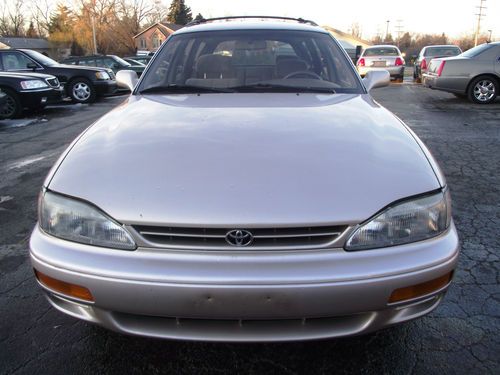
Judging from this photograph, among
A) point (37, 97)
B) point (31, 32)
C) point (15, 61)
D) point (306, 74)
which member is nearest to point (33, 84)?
point (37, 97)

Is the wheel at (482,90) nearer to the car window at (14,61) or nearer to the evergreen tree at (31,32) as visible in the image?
the car window at (14,61)

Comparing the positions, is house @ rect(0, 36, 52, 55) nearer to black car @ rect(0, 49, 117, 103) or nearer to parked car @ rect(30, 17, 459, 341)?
black car @ rect(0, 49, 117, 103)

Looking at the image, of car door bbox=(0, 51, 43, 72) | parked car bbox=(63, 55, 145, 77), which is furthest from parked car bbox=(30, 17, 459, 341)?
parked car bbox=(63, 55, 145, 77)

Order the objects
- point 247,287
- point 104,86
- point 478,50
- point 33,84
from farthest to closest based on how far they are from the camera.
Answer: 1. point 104,86
2. point 478,50
3. point 33,84
4. point 247,287

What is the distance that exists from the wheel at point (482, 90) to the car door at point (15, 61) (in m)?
10.9

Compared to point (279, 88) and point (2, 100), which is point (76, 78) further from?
point (279, 88)

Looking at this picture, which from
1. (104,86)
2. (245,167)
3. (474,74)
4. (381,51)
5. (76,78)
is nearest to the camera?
(245,167)

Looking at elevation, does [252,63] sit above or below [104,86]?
above

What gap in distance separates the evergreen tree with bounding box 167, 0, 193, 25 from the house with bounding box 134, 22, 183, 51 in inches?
145

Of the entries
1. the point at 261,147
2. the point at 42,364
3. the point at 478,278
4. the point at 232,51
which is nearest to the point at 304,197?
the point at 261,147

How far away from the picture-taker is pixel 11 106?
9164mm

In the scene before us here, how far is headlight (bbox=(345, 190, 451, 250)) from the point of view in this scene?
1619 millimetres

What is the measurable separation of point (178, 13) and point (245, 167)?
7683 centimetres

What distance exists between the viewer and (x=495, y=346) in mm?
2043
